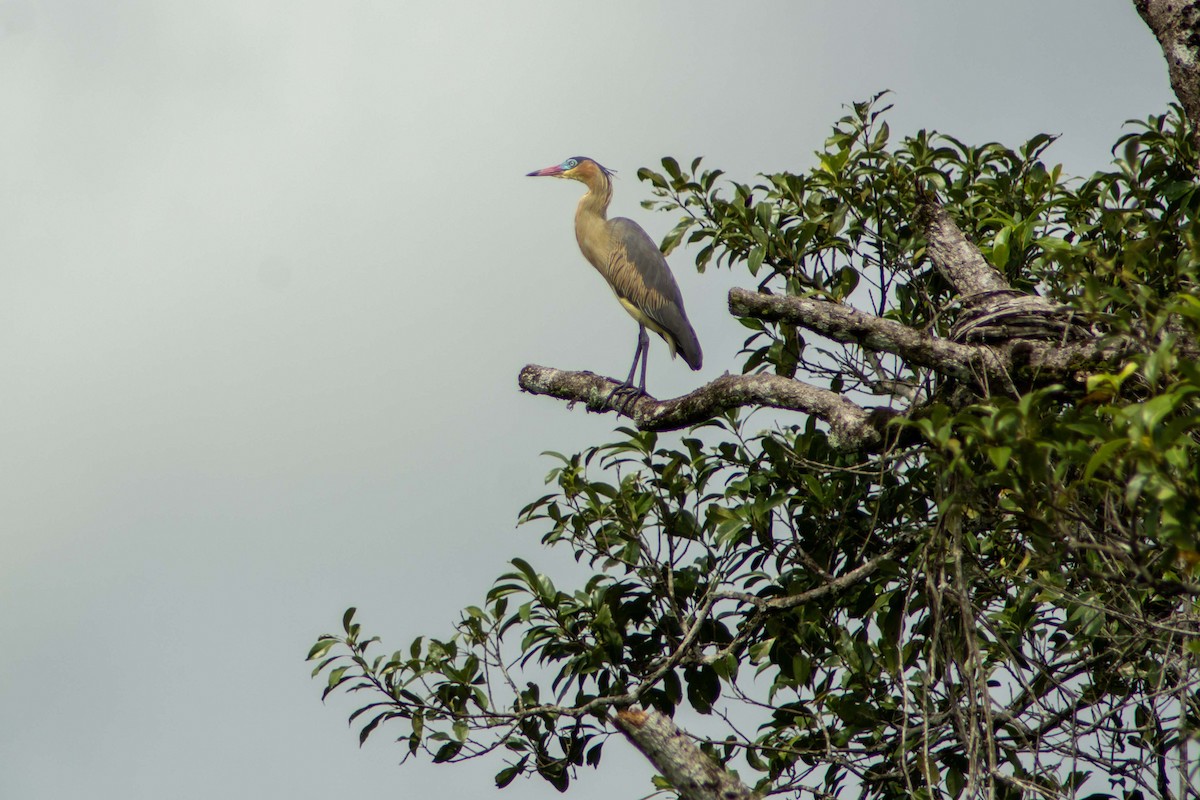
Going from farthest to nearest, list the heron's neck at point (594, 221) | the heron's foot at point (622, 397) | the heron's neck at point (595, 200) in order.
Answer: the heron's neck at point (595, 200)
the heron's neck at point (594, 221)
the heron's foot at point (622, 397)

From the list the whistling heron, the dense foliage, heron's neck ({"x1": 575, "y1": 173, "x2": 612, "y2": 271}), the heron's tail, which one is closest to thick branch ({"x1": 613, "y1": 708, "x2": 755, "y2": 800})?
the dense foliage

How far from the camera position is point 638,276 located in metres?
6.62

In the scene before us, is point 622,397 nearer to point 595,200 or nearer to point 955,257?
point 955,257

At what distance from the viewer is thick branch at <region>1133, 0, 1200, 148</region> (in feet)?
10.6

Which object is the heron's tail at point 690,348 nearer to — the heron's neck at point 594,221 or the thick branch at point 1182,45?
the heron's neck at point 594,221

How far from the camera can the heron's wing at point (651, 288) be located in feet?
21.1

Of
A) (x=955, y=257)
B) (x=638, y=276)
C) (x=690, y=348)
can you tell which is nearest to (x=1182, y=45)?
(x=955, y=257)

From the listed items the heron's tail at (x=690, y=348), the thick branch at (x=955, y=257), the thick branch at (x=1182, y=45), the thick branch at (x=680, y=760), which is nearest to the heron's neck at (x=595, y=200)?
the heron's tail at (x=690, y=348)

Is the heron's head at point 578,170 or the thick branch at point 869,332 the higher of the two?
the heron's head at point 578,170

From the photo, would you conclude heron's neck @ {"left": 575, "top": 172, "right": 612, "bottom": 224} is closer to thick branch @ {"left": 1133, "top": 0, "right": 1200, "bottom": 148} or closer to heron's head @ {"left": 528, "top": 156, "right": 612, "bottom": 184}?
heron's head @ {"left": 528, "top": 156, "right": 612, "bottom": 184}

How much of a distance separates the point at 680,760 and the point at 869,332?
3.65 feet

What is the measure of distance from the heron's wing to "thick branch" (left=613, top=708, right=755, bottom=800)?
355cm

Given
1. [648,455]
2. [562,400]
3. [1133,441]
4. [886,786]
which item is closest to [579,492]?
[648,455]

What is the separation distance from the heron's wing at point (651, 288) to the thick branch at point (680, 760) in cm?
355
